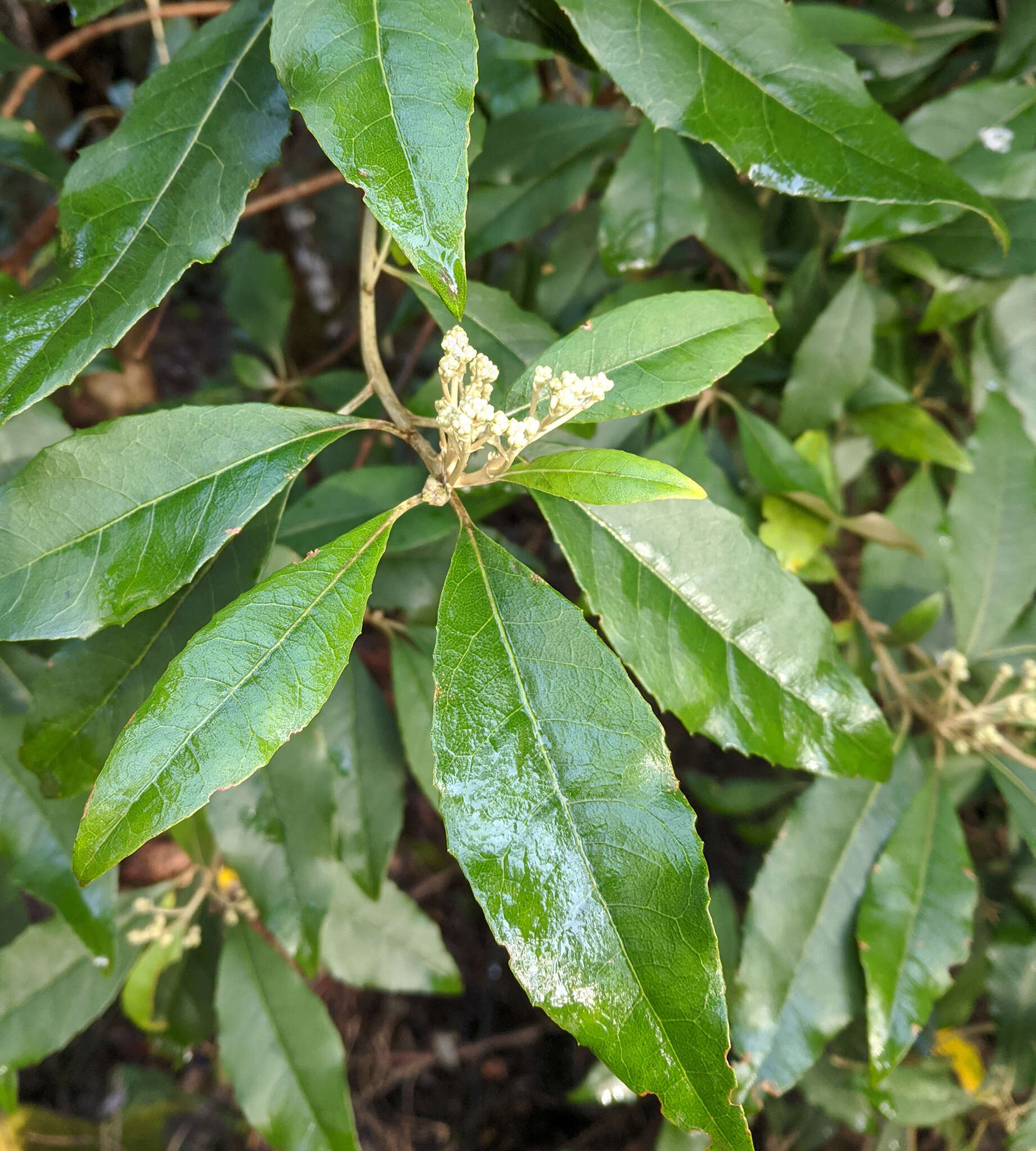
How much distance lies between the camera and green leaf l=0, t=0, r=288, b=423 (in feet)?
1.92

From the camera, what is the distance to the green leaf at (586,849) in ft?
1.66

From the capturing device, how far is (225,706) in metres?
0.50

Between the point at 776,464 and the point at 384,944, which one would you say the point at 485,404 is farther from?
the point at 384,944

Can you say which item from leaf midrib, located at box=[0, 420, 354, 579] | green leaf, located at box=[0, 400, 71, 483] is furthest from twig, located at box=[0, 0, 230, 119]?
leaf midrib, located at box=[0, 420, 354, 579]

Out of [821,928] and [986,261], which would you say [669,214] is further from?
[821,928]

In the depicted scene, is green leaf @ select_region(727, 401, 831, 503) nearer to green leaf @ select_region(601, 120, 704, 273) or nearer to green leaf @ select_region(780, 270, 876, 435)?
green leaf @ select_region(780, 270, 876, 435)

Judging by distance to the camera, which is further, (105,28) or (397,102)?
Result: (105,28)

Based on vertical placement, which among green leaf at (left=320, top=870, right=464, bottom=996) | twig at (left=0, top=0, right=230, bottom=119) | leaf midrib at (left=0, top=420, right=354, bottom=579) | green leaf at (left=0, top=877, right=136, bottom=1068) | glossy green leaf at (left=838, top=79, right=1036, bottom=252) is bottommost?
green leaf at (left=320, top=870, right=464, bottom=996)

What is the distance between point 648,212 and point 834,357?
0.33 m

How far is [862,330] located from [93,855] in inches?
42.6

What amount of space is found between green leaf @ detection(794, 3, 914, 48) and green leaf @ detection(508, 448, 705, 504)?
2.49 feet

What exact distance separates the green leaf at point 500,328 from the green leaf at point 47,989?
941 millimetres

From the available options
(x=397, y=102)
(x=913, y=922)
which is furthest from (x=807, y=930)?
(x=397, y=102)

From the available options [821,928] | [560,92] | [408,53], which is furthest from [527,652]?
[560,92]
